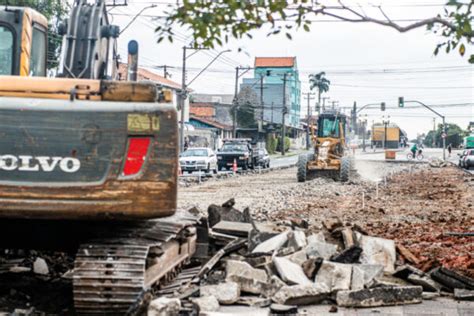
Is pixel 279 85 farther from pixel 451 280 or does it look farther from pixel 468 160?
pixel 451 280

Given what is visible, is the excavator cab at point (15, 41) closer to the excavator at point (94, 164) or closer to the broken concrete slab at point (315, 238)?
the excavator at point (94, 164)

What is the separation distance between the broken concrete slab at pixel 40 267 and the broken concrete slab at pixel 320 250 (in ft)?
9.88

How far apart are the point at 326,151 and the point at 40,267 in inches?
1142

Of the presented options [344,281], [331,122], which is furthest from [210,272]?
[331,122]

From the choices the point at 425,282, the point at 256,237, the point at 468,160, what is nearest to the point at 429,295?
the point at 425,282

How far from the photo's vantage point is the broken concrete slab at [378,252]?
10.1m

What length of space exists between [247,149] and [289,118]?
10034cm

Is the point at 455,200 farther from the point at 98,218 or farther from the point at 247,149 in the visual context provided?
the point at 247,149

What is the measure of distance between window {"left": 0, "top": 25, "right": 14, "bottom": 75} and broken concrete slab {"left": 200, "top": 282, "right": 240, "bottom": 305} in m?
2.89

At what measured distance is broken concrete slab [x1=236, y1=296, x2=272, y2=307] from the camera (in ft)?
27.2

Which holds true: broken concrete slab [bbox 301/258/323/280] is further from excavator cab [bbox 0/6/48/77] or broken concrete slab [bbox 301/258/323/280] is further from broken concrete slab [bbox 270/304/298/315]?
excavator cab [bbox 0/6/48/77]

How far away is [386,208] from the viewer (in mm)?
23312

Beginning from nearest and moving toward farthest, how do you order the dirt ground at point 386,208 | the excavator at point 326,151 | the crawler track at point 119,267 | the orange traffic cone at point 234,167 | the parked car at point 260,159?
the crawler track at point 119,267, the dirt ground at point 386,208, the excavator at point 326,151, the orange traffic cone at point 234,167, the parked car at point 260,159

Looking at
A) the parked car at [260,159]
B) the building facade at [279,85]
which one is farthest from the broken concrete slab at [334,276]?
the building facade at [279,85]
